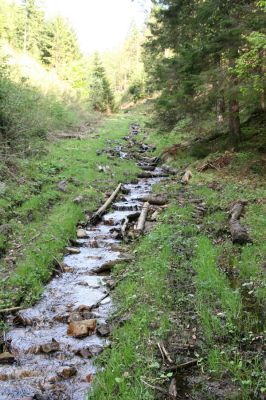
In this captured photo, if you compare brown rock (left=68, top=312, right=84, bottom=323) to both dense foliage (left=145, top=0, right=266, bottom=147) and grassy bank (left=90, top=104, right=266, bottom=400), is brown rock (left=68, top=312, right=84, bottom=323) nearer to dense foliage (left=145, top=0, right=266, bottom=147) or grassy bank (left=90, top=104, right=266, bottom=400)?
grassy bank (left=90, top=104, right=266, bottom=400)

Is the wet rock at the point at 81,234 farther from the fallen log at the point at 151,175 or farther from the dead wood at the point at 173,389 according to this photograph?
the fallen log at the point at 151,175

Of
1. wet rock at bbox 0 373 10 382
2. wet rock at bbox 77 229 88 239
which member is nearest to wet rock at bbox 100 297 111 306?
wet rock at bbox 0 373 10 382

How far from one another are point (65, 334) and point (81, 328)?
29cm

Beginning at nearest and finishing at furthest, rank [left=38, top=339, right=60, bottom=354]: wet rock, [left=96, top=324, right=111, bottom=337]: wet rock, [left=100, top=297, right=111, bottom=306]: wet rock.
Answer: [left=38, top=339, right=60, bottom=354]: wet rock
[left=96, top=324, right=111, bottom=337]: wet rock
[left=100, top=297, right=111, bottom=306]: wet rock

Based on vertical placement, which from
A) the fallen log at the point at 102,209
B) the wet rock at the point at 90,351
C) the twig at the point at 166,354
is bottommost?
the wet rock at the point at 90,351

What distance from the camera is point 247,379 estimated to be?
4.73m

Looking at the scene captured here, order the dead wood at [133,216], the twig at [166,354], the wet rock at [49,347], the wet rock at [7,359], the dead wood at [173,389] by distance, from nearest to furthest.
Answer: the dead wood at [173,389] → the twig at [166,354] → the wet rock at [7,359] → the wet rock at [49,347] → the dead wood at [133,216]

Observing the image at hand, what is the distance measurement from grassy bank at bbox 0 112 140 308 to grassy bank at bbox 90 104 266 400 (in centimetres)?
195

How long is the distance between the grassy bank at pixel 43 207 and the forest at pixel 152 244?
0.17 ft

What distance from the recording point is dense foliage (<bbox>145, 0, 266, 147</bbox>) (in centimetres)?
1292

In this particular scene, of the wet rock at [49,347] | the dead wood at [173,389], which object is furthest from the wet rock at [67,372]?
the dead wood at [173,389]

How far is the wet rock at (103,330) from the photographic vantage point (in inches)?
254

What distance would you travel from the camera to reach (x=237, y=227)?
9.33 meters

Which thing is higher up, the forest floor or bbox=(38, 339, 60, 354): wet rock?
the forest floor
